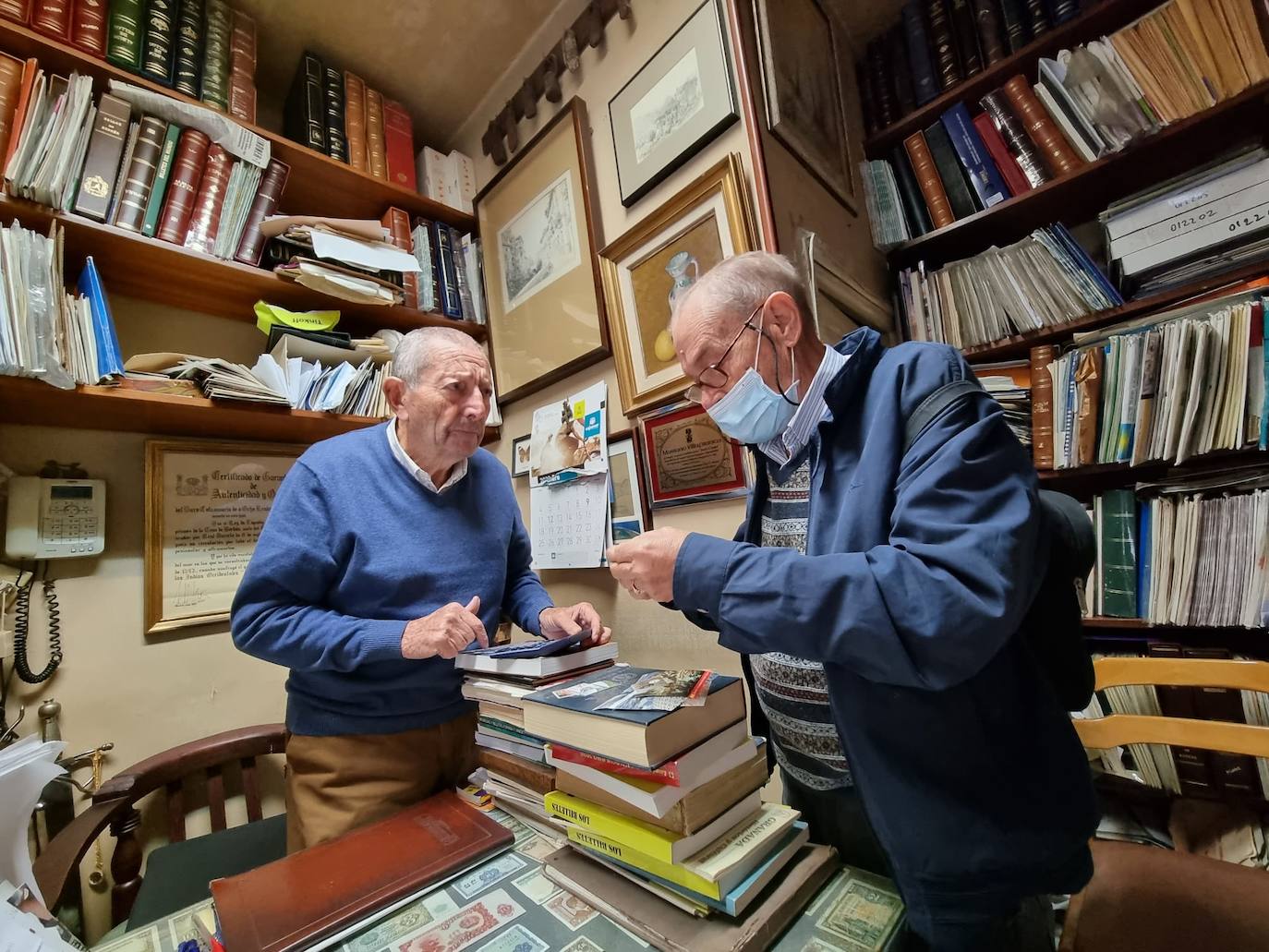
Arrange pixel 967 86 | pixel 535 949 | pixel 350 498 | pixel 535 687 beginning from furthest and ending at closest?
pixel 967 86 < pixel 350 498 < pixel 535 687 < pixel 535 949

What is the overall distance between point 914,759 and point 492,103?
8.52 ft

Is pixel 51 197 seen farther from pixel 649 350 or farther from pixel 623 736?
pixel 623 736

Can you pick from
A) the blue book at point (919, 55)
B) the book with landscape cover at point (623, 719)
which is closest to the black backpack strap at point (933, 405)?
the book with landscape cover at point (623, 719)

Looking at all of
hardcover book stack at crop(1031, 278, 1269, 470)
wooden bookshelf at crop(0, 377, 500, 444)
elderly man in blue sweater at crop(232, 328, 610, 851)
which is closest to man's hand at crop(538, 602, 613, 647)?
elderly man in blue sweater at crop(232, 328, 610, 851)

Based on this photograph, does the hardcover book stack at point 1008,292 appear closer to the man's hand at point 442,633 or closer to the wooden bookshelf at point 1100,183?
the wooden bookshelf at point 1100,183

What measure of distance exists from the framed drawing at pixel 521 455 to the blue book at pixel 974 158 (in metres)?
1.58

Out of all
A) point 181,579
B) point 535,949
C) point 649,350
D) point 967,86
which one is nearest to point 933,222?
point 967,86

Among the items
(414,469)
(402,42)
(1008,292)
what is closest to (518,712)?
(414,469)

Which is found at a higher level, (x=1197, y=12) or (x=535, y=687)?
(x=1197, y=12)

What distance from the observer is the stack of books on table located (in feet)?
2.68

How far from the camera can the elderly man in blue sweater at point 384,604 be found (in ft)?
3.06

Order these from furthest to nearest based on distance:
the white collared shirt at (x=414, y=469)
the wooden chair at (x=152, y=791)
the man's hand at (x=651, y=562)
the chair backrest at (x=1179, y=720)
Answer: the white collared shirt at (x=414, y=469), the wooden chair at (x=152, y=791), the chair backrest at (x=1179, y=720), the man's hand at (x=651, y=562)

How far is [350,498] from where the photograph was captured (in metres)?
1.08

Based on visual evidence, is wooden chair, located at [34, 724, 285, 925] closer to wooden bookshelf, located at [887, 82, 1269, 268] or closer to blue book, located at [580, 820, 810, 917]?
blue book, located at [580, 820, 810, 917]
